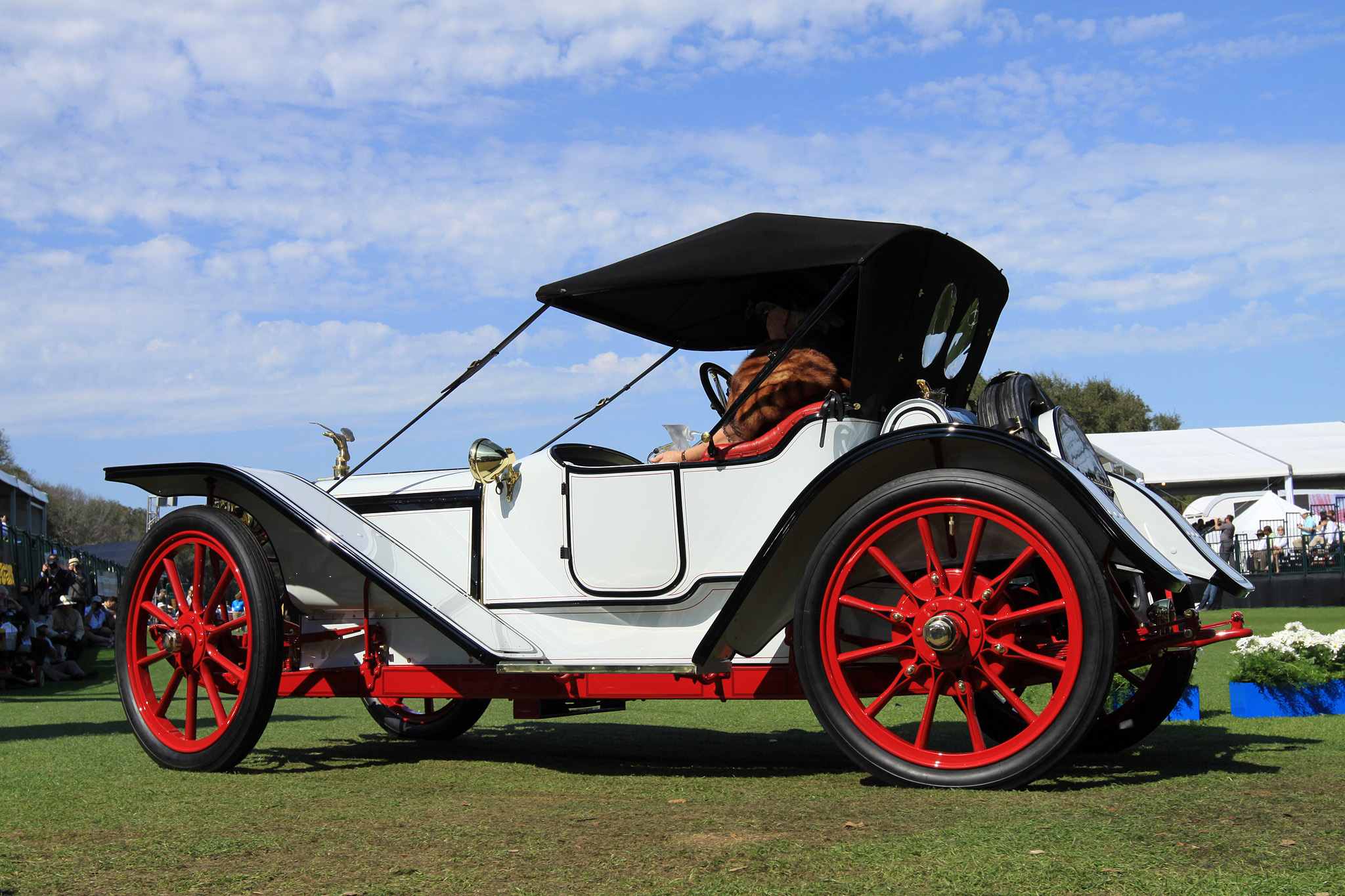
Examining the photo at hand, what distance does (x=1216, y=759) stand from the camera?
3904 millimetres

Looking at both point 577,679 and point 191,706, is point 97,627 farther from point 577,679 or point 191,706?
point 577,679

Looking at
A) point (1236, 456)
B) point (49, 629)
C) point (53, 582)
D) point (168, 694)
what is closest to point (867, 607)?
point (168, 694)

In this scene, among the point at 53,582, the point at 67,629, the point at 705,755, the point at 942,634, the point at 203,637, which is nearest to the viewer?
the point at 942,634

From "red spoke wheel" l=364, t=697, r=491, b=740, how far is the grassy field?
0.47m

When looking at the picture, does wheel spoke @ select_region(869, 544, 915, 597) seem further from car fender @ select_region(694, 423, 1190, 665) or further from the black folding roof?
the black folding roof

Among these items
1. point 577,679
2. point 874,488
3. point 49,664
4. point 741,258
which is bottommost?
point 49,664

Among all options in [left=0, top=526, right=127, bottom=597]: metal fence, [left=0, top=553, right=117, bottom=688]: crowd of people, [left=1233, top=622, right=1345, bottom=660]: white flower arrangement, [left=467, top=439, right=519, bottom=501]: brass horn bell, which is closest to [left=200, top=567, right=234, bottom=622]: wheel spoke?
[left=467, top=439, right=519, bottom=501]: brass horn bell

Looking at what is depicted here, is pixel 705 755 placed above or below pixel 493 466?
below

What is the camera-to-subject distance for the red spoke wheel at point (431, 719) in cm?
539

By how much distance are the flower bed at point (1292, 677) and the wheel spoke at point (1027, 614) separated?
2.71 m

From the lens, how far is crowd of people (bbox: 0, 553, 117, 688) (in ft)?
35.7

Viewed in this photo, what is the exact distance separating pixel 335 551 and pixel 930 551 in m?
2.22

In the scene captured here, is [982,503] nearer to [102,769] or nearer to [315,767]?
[315,767]

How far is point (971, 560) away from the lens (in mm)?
3301
